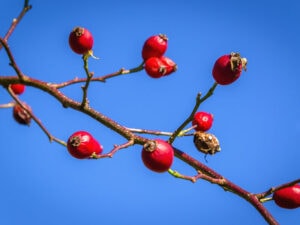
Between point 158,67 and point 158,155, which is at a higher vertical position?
point 158,67

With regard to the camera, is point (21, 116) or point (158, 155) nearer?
point (158, 155)

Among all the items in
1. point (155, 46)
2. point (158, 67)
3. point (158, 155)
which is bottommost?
point (158, 155)

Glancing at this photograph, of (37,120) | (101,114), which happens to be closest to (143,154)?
(101,114)

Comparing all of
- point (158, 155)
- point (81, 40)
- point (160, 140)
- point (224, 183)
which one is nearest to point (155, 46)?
point (81, 40)

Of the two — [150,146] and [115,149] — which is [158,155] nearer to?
[150,146]

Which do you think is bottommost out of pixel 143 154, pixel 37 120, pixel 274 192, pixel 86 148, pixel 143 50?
pixel 274 192

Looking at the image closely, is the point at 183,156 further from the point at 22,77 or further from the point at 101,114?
the point at 22,77

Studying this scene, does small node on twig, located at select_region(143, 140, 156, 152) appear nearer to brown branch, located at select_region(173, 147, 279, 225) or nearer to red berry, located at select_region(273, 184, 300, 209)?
brown branch, located at select_region(173, 147, 279, 225)
